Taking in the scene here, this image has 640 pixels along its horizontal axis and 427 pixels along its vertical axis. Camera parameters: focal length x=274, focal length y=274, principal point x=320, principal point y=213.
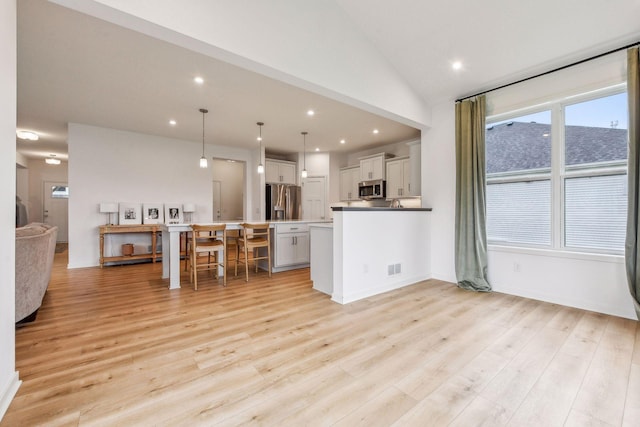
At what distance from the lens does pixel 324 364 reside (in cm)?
194

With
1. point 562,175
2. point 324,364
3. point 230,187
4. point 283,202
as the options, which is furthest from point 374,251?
point 230,187

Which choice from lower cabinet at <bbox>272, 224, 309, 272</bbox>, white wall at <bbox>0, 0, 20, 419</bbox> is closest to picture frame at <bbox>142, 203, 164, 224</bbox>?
lower cabinet at <bbox>272, 224, 309, 272</bbox>

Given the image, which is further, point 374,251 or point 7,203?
point 374,251

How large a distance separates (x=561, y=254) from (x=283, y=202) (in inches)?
220

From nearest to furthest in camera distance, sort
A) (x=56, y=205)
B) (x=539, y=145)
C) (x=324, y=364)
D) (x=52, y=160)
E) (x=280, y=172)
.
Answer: (x=324, y=364), (x=539, y=145), (x=280, y=172), (x=52, y=160), (x=56, y=205)

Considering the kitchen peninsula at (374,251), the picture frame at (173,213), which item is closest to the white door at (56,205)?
the picture frame at (173,213)

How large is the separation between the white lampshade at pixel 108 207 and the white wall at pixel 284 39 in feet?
15.2

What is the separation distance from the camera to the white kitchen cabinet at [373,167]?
6176 millimetres

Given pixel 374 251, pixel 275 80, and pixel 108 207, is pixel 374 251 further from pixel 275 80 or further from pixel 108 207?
pixel 108 207

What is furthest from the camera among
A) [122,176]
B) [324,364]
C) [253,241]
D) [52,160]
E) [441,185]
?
[52,160]

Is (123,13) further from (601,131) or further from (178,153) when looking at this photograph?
(178,153)

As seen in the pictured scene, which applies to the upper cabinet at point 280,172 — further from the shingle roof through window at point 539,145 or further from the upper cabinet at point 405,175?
the shingle roof through window at point 539,145

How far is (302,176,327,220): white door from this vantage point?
7.48 meters

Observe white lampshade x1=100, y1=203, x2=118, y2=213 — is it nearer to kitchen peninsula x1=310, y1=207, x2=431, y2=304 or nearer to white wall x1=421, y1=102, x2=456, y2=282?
→ kitchen peninsula x1=310, y1=207, x2=431, y2=304
